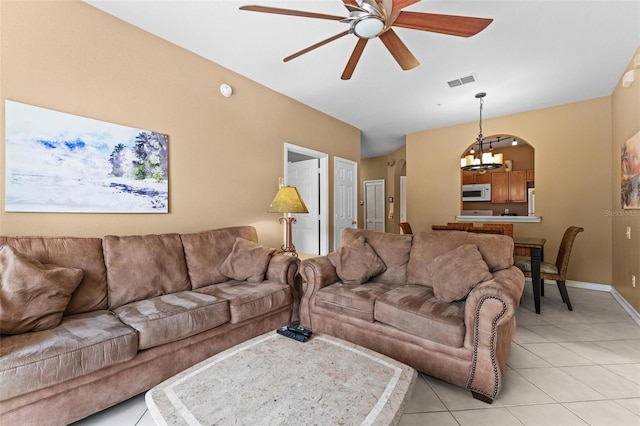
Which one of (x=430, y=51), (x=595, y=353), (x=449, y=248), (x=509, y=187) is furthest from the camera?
(x=509, y=187)

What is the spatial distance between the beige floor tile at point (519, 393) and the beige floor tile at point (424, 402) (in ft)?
1.25

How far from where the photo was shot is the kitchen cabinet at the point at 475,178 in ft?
22.3

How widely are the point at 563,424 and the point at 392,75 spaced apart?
335 cm

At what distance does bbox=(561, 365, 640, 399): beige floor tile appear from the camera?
68.0 inches

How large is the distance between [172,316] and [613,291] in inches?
209

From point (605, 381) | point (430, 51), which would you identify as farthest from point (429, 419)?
point (430, 51)

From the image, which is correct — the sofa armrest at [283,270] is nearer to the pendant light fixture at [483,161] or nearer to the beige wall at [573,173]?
the pendant light fixture at [483,161]

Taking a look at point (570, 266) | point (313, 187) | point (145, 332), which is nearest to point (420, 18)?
point (145, 332)

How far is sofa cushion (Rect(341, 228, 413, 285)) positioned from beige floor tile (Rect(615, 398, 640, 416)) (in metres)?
1.43

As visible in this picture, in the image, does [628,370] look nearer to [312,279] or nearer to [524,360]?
[524,360]

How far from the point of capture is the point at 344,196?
510 centimetres

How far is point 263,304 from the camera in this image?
7.38ft

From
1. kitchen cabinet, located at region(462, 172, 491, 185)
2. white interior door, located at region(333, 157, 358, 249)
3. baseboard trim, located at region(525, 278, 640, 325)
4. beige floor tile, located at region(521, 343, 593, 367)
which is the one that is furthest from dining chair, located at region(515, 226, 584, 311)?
kitchen cabinet, located at region(462, 172, 491, 185)

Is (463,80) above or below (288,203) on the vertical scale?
above
